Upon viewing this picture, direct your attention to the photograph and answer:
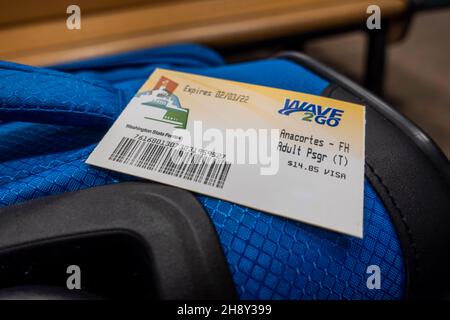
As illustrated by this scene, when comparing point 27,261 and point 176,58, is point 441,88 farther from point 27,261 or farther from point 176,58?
point 27,261

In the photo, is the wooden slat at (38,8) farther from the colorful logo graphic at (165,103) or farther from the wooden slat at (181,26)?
the colorful logo graphic at (165,103)

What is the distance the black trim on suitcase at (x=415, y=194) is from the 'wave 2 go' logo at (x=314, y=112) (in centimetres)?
4

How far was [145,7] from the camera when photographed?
101 cm

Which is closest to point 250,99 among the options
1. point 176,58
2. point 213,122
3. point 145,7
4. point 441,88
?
point 213,122

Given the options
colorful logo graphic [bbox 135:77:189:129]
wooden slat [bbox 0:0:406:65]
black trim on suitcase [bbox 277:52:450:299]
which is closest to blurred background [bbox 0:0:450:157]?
wooden slat [bbox 0:0:406:65]

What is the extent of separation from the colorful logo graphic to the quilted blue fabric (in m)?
0.03

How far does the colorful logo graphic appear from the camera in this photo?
46cm

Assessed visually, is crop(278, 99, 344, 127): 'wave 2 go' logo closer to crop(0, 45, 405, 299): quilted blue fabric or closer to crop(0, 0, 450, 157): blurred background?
crop(0, 45, 405, 299): quilted blue fabric

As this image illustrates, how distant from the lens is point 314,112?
466 millimetres

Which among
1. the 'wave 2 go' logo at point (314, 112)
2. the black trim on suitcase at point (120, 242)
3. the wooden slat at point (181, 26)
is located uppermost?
the wooden slat at point (181, 26)

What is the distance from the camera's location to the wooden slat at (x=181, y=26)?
2.95 ft

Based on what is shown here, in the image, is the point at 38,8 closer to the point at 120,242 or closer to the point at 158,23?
the point at 158,23

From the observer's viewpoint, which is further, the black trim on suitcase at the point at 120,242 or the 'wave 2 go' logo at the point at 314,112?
the 'wave 2 go' logo at the point at 314,112

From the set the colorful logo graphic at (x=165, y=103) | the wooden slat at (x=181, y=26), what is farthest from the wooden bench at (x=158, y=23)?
the colorful logo graphic at (x=165, y=103)
